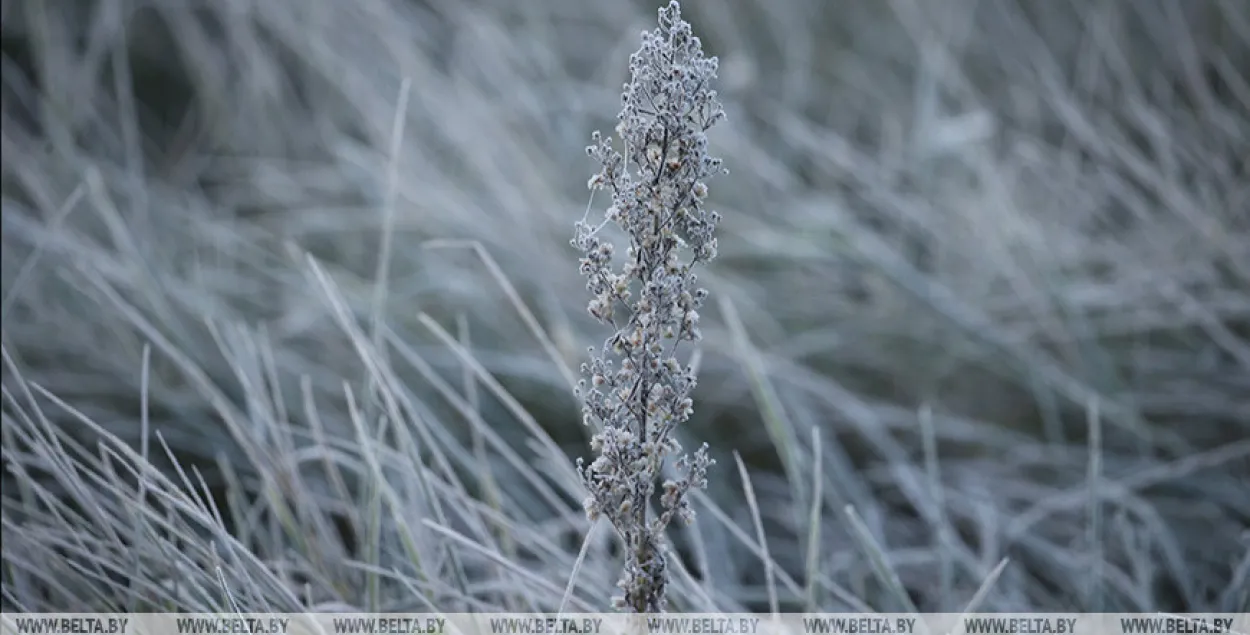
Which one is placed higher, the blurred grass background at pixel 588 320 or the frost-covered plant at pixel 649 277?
the blurred grass background at pixel 588 320

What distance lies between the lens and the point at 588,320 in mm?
1913

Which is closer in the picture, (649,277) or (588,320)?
(649,277)

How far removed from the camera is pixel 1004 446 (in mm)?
1667

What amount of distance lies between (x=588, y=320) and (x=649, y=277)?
115 cm

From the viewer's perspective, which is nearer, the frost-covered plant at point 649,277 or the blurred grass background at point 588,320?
the frost-covered plant at point 649,277

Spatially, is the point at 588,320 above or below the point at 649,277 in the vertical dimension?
above

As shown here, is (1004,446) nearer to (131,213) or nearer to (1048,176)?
(1048,176)

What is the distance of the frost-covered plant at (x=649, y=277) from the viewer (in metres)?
0.75

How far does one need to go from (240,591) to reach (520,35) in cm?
177

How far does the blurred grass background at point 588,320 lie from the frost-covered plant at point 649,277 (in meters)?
0.28

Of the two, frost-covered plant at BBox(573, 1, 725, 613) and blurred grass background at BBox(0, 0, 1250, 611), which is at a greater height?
Result: blurred grass background at BBox(0, 0, 1250, 611)

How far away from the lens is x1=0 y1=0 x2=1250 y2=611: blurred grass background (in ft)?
3.97

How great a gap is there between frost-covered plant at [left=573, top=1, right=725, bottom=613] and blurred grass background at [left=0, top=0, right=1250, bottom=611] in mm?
277

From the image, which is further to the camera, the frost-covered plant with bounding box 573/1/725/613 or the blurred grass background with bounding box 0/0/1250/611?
the blurred grass background with bounding box 0/0/1250/611
